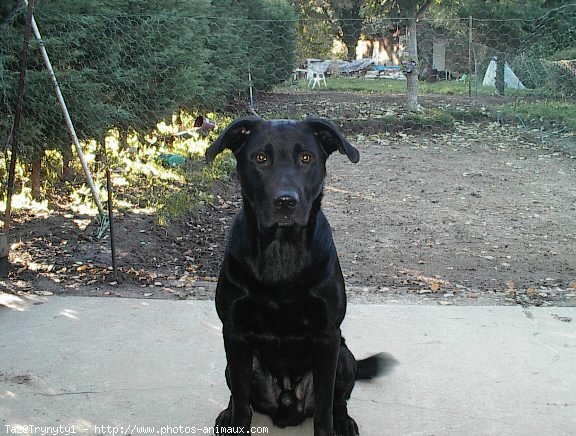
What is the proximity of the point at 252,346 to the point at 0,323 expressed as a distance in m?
1.86

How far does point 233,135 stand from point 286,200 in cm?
39

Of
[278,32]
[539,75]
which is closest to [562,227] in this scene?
[539,75]

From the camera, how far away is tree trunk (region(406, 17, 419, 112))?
12.5 meters

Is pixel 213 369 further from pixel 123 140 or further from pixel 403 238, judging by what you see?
pixel 123 140

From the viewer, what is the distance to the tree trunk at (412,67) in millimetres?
12508

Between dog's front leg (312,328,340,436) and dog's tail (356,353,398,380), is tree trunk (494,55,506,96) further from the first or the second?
dog's front leg (312,328,340,436)

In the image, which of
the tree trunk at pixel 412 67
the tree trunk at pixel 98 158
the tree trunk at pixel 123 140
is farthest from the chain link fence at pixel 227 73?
the tree trunk at pixel 412 67

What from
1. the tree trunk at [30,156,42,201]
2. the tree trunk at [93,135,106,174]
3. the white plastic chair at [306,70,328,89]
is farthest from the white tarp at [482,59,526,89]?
the tree trunk at [30,156,42,201]

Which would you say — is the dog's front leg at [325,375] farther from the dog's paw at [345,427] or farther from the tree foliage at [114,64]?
the tree foliage at [114,64]

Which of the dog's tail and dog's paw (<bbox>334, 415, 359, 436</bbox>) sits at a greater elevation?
the dog's tail

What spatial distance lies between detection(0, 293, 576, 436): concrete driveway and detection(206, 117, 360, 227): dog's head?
3.03 ft

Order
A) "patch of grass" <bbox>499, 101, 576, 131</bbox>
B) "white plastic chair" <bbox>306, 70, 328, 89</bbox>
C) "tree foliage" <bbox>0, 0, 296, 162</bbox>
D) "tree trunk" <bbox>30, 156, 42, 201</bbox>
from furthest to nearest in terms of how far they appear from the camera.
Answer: "white plastic chair" <bbox>306, 70, 328, 89</bbox> < "patch of grass" <bbox>499, 101, 576, 131</bbox> < "tree trunk" <bbox>30, 156, 42, 201</bbox> < "tree foliage" <bbox>0, 0, 296, 162</bbox>

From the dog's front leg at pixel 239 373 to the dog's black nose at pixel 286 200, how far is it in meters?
0.50

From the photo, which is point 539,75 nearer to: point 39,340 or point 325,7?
point 39,340
